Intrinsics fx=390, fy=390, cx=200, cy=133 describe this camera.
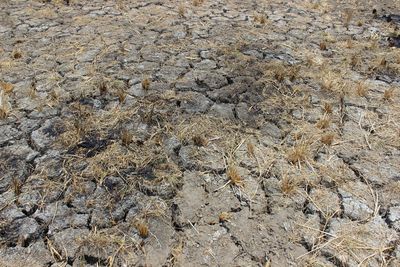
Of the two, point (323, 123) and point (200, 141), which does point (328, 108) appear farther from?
point (200, 141)

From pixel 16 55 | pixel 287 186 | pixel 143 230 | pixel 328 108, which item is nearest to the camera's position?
pixel 143 230

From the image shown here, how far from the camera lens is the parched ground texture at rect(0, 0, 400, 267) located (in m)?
2.33

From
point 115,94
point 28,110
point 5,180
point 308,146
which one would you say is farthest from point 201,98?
point 5,180

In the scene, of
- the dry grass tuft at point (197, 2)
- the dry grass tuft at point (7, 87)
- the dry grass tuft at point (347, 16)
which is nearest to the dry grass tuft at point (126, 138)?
the dry grass tuft at point (7, 87)

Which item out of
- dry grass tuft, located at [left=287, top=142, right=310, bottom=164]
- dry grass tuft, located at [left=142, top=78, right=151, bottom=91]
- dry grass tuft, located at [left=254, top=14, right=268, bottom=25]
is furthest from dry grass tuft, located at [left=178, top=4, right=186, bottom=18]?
dry grass tuft, located at [left=287, top=142, right=310, bottom=164]

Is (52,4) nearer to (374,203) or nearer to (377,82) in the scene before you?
(377,82)

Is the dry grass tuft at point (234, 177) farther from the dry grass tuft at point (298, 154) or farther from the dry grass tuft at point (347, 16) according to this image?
the dry grass tuft at point (347, 16)

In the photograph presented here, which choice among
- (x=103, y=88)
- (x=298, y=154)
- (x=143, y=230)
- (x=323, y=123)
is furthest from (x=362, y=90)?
(x=143, y=230)

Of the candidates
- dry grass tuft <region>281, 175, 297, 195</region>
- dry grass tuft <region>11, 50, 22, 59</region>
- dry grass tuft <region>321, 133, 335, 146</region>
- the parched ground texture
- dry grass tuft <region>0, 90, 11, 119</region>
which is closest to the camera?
the parched ground texture

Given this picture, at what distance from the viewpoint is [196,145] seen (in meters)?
3.01

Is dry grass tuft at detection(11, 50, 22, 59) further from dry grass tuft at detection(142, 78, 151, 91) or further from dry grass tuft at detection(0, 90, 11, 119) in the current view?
dry grass tuft at detection(142, 78, 151, 91)

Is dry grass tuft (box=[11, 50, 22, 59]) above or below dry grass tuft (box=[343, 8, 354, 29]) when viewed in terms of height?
above

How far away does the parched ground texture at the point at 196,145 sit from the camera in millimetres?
2326

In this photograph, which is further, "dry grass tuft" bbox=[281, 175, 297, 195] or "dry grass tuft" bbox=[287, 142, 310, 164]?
"dry grass tuft" bbox=[287, 142, 310, 164]
